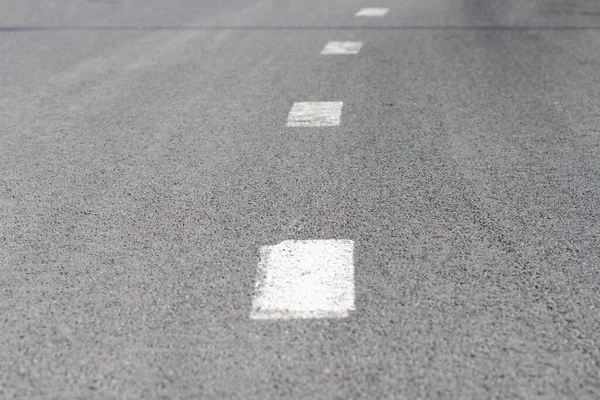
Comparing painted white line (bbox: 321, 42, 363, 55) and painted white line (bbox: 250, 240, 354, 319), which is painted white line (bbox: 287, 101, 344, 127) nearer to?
painted white line (bbox: 250, 240, 354, 319)

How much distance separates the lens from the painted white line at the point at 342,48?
34.0 ft

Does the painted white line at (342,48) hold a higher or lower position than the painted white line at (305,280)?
lower

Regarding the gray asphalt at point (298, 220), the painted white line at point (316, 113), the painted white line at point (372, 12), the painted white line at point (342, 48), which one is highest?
the gray asphalt at point (298, 220)

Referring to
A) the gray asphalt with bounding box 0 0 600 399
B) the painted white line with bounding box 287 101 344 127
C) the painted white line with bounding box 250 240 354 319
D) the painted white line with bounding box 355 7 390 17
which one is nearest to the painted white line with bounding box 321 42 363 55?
the gray asphalt with bounding box 0 0 600 399

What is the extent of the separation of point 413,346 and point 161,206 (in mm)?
2109

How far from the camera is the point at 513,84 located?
8.18 metres

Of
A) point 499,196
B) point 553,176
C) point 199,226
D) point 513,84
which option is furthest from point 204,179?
point 513,84

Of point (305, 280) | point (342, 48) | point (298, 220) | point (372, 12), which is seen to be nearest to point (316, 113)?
point (298, 220)

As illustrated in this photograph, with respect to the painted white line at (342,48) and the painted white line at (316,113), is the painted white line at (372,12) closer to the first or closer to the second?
the painted white line at (342,48)

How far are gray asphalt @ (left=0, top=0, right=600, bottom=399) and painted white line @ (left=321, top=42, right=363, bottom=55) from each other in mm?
383

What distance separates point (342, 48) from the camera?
418 inches

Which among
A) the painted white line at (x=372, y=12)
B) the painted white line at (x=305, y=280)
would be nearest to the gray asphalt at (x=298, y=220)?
the painted white line at (x=305, y=280)

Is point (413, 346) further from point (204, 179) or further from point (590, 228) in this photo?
point (204, 179)

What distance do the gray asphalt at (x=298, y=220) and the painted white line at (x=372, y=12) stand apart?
4347 millimetres
